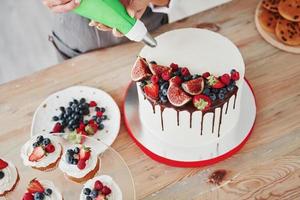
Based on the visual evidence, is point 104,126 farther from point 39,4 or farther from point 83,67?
point 39,4

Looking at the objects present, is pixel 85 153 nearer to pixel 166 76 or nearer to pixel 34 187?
pixel 34 187

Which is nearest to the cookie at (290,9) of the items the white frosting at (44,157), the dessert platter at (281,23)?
the dessert platter at (281,23)

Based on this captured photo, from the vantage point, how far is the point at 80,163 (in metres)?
1.40

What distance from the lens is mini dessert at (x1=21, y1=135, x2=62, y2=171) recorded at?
1.43 meters

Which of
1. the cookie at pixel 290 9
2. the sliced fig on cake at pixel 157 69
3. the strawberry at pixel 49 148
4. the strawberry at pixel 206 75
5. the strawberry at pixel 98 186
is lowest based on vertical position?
the strawberry at pixel 98 186

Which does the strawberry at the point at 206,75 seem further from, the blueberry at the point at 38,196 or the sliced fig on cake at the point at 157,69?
the blueberry at the point at 38,196

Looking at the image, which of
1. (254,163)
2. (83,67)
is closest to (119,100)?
(83,67)

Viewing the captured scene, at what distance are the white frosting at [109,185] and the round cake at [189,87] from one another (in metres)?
0.23

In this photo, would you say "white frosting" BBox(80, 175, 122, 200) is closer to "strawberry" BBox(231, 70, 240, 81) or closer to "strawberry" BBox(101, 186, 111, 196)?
"strawberry" BBox(101, 186, 111, 196)

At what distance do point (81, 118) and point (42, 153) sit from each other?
0.21 m

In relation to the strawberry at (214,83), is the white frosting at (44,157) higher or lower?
lower

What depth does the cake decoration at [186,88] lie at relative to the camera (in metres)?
1.37

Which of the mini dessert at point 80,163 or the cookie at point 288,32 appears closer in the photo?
the mini dessert at point 80,163

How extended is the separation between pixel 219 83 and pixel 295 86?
0.37 meters
